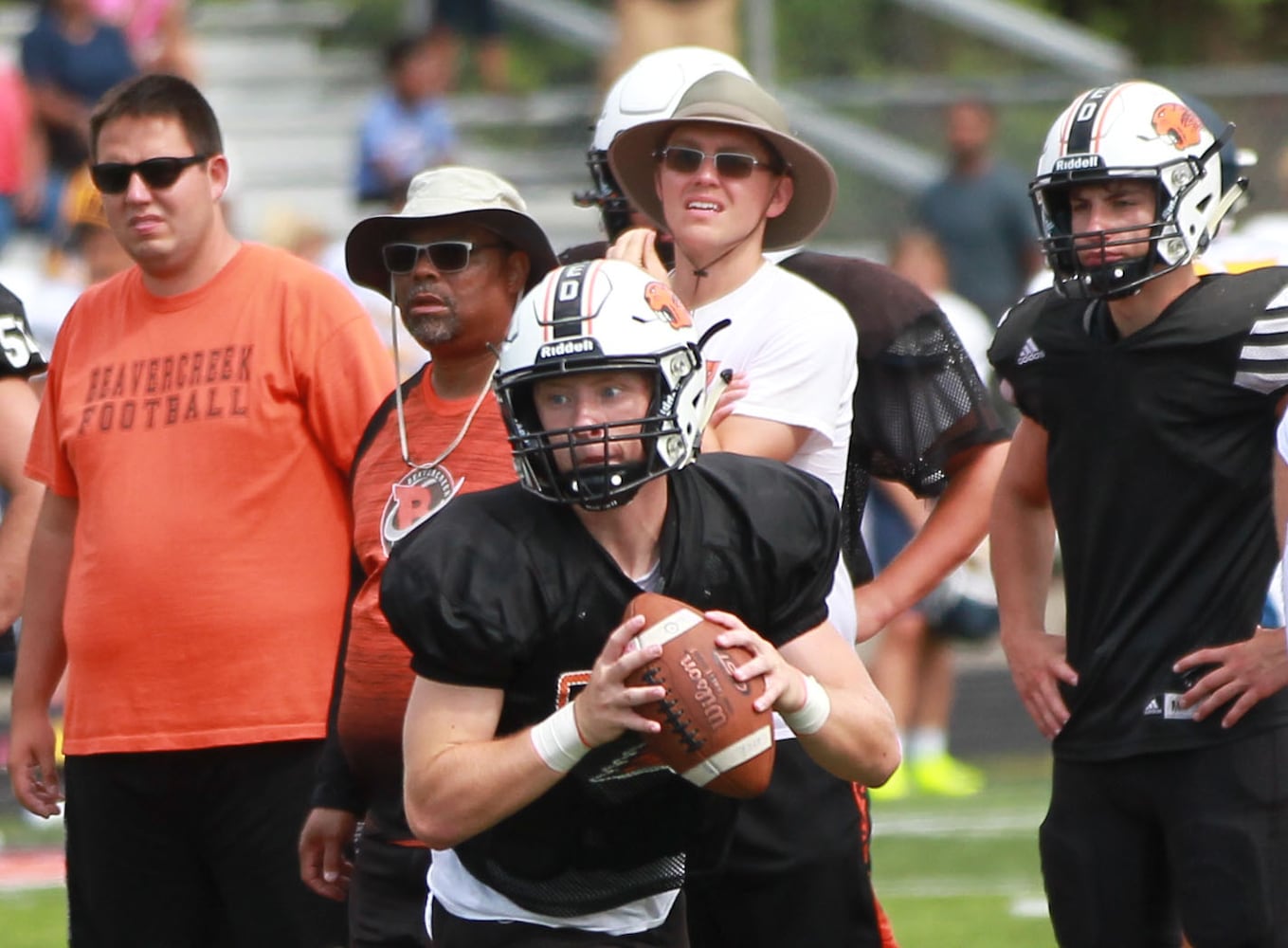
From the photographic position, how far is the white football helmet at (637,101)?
462cm

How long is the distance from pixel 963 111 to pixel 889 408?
25.3ft

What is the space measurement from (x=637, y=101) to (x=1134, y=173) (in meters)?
1.01

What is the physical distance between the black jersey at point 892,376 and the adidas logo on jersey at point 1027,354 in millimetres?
209

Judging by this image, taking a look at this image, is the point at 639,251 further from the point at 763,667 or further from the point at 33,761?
the point at 33,761

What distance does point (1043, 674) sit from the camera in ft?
15.1

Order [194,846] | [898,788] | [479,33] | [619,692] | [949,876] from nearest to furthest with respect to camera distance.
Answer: [619,692]
[194,846]
[949,876]
[898,788]
[479,33]

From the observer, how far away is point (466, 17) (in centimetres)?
1396

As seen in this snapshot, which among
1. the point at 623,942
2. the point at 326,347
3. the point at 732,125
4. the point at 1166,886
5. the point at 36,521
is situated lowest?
the point at 1166,886

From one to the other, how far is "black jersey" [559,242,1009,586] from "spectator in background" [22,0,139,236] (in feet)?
23.9

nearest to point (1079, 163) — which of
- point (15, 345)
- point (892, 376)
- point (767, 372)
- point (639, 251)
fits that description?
point (892, 376)

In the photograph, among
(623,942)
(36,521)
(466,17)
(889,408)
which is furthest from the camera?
(466,17)

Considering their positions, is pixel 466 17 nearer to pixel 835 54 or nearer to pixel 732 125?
pixel 835 54

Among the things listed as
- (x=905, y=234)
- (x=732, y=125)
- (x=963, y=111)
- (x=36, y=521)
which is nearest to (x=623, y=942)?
(x=732, y=125)

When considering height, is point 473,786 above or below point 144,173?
below
